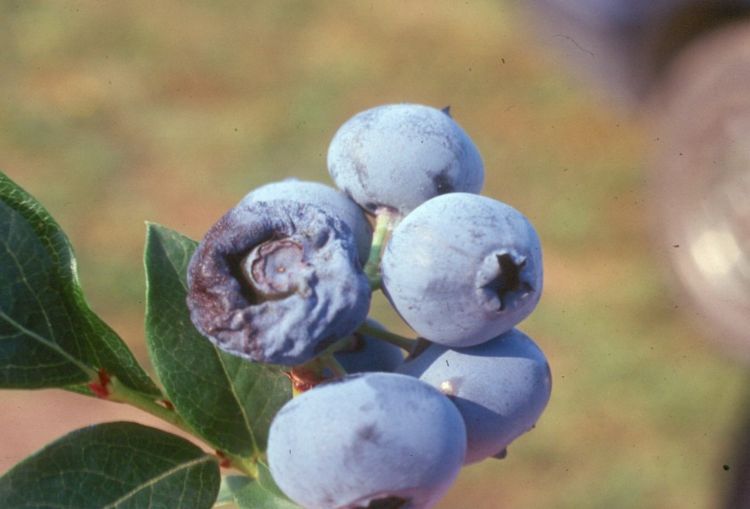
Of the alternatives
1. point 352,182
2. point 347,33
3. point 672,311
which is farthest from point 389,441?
point 347,33

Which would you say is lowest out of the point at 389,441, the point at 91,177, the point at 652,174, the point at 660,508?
the point at 660,508

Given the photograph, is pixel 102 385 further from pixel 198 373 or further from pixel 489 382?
pixel 489 382

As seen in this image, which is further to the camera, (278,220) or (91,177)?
(91,177)

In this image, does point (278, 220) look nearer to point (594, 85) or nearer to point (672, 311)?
point (672, 311)

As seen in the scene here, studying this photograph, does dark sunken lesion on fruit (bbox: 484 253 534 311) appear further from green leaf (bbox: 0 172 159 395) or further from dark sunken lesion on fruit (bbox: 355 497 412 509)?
green leaf (bbox: 0 172 159 395)

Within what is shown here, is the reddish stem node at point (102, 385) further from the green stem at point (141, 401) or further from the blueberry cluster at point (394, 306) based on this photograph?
the blueberry cluster at point (394, 306)

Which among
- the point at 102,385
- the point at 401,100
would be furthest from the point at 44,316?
the point at 401,100
